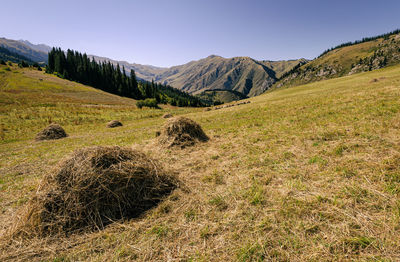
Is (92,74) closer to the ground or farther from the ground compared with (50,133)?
farther from the ground

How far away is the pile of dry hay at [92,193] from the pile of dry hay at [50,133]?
17.3 meters

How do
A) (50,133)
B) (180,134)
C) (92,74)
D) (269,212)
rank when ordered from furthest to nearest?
(92,74), (50,133), (180,134), (269,212)

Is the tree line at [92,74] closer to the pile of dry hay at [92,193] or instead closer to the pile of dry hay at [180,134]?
the pile of dry hay at [180,134]

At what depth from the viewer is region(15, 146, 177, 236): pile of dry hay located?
12.9ft

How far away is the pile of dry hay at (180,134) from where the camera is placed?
31.9 ft

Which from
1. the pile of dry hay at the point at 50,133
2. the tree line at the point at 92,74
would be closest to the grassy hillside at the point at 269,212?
the pile of dry hay at the point at 50,133

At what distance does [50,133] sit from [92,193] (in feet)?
61.7

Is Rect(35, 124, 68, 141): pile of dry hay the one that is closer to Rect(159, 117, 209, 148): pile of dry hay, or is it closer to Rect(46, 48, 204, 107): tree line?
Rect(159, 117, 209, 148): pile of dry hay

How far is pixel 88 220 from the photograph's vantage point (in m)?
4.07

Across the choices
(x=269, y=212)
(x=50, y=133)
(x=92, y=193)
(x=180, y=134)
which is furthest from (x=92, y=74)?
(x=269, y=212)

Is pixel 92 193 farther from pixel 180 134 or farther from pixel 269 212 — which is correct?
pixel 180 134

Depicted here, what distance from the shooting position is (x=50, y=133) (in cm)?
1725

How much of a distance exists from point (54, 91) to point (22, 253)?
84.9 metres

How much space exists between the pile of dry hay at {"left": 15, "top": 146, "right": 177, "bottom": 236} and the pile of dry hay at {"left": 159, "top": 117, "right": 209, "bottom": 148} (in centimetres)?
444
